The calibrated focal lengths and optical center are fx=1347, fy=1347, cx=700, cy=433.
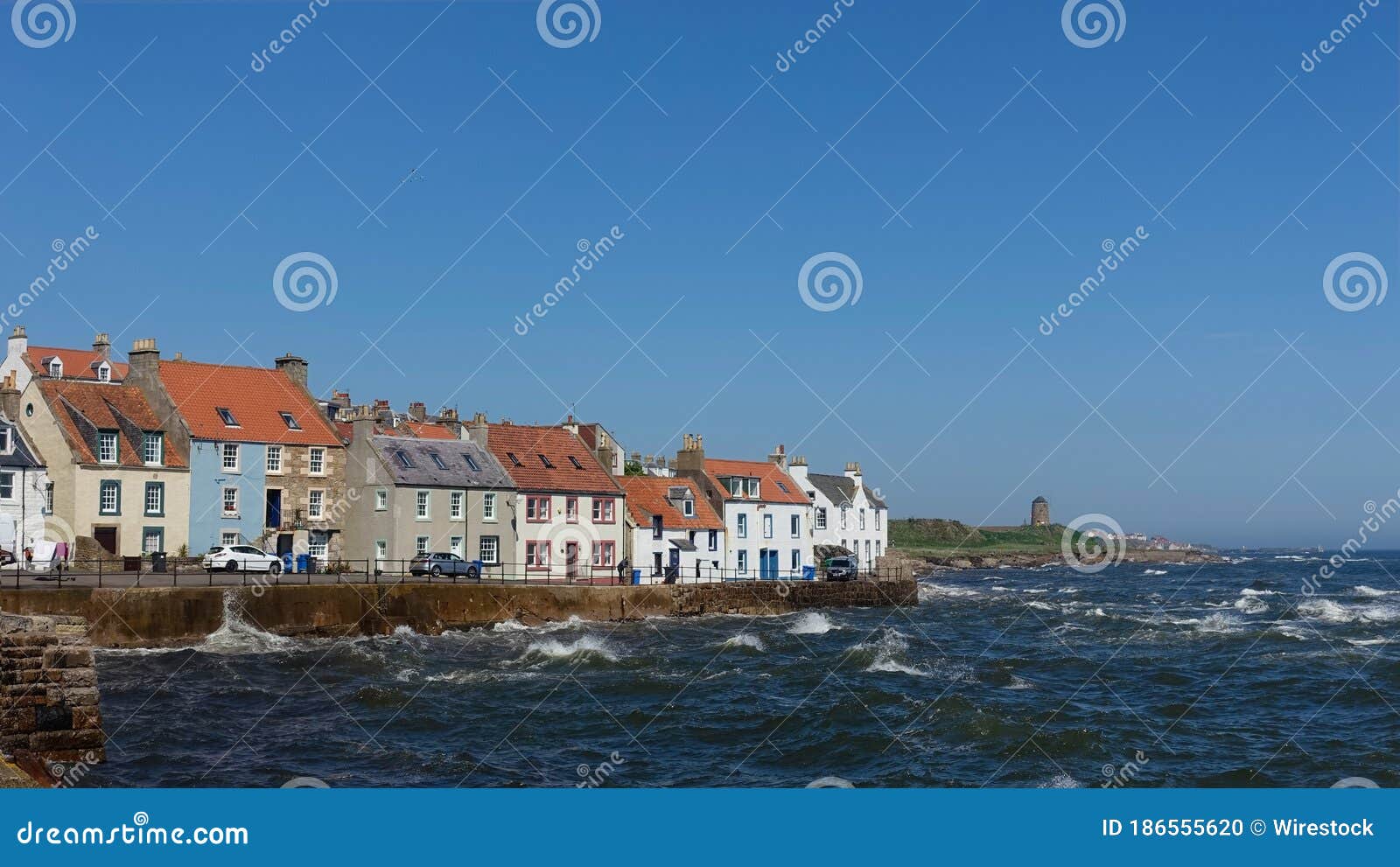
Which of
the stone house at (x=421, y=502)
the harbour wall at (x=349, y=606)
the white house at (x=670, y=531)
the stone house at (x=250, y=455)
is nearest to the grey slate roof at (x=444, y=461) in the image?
the stone house at (x=421, y=502)

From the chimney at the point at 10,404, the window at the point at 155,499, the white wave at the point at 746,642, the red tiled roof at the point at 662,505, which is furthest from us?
the red tiled roof at the point at 662,505

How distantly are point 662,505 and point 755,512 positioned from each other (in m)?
7.56

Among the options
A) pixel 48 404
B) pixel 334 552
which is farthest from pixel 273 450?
pixel 48 404

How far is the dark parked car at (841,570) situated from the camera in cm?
7406

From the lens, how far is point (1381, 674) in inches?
1468

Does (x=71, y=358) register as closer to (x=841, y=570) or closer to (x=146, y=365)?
(x=146, y=365)

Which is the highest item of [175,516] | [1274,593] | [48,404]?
[48,404]

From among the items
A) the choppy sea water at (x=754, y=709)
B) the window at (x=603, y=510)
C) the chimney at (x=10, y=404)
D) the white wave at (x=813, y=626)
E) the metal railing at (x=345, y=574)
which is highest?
the chimney at (x=10, y=404)

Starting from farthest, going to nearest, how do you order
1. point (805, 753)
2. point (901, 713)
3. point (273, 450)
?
point (273, 450) → point (901, 713) → point (805, 753)

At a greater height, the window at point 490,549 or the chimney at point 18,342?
the chimney at point 18,342

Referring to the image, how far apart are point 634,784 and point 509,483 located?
39266 mm

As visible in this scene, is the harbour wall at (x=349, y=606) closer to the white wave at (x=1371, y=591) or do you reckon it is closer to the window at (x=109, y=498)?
the window at (x=109, y=498)

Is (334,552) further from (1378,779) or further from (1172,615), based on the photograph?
(1378,779)

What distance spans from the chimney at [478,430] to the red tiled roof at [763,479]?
15.6 m
